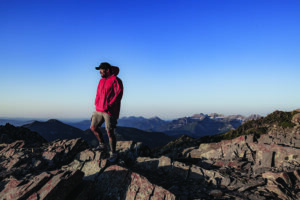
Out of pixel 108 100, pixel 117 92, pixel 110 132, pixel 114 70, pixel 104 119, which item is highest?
pixel 114 70

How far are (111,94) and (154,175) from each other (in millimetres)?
4788

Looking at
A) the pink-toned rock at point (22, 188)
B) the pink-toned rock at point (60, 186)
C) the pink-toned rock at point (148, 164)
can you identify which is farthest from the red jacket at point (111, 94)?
the pink-toned rock at point (22, 188)

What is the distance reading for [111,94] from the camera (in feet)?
36.0

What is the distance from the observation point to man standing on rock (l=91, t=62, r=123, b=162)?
A: 10664mm

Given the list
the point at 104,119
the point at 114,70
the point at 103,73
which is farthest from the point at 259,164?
the point at 103,73

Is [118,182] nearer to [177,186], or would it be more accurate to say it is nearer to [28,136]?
[177,186]

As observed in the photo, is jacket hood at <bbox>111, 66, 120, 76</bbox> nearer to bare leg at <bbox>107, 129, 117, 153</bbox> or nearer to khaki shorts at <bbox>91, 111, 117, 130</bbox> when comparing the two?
khaki shorts at <bbox>91, 111, 117, 130</bbox>

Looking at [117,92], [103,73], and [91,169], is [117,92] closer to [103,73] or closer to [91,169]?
[103,73]

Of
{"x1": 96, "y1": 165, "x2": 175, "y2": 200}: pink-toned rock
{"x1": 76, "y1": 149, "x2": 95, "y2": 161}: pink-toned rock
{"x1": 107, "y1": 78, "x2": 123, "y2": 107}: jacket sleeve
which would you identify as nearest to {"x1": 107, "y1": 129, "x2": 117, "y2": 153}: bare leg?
{"x1": 76, "y1": 149, "x2": 95, "y2": 161}: pink-toned rock

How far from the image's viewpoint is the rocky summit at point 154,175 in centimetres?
704

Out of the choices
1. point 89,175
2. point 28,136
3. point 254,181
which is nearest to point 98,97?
point 89,175

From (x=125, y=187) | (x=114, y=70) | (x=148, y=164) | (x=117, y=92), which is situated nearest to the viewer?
(x=125, y=187)

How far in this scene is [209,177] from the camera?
30.6 ft

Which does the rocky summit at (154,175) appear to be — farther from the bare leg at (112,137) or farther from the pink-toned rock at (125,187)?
the bare leg at (112,137)
